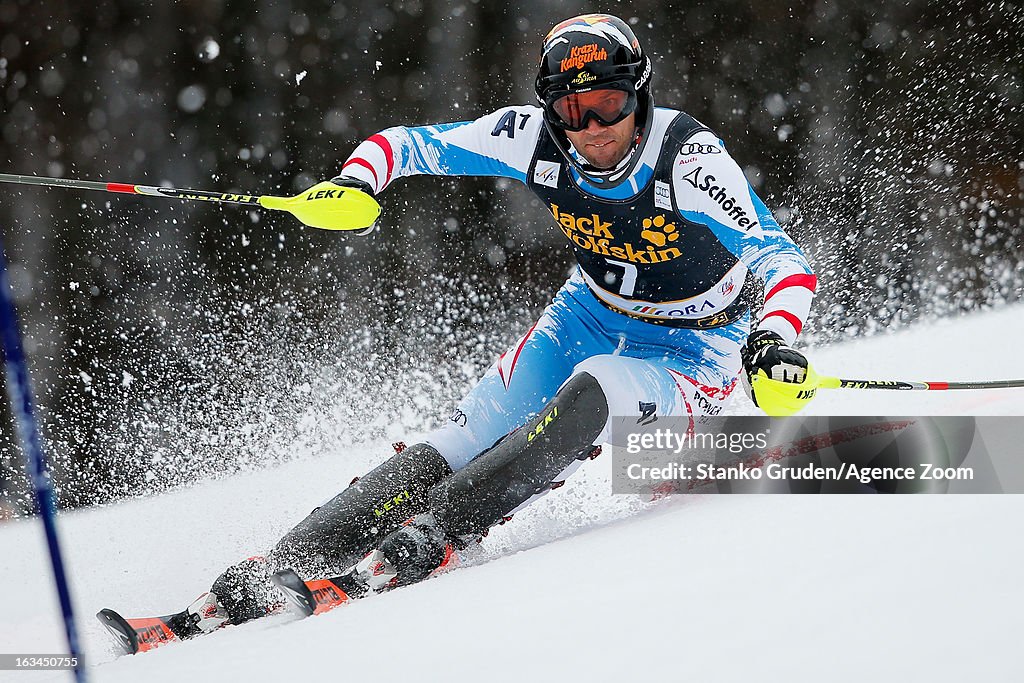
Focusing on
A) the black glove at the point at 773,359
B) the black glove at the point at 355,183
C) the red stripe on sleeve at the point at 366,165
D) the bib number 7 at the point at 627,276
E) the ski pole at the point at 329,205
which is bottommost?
the black glove at the point at 773,359

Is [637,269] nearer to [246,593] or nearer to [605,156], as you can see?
[605,156]

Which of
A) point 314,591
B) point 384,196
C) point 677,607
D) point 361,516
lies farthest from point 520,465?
point 384,196

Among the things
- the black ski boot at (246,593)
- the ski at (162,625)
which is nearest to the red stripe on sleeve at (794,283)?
the black ski boot at (246,593)

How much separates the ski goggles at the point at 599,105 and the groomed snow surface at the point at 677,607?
106 cm

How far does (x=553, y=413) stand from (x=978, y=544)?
1.05 meters

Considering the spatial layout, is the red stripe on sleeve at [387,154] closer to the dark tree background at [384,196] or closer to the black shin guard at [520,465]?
the black shin guard at [520,465]

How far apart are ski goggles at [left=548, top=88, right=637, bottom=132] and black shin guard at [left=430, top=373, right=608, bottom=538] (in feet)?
2.31

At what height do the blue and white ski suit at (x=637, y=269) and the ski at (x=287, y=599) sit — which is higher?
the blue and white ski suit at (x=637, y=269)

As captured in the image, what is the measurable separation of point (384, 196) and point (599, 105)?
2.66 meters

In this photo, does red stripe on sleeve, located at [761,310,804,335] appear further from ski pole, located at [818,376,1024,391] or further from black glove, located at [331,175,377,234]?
black glove, located at [331,175,377,234]

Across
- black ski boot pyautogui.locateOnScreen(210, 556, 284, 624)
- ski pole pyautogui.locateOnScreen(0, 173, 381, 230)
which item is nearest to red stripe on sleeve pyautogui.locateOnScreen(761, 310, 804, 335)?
ski pole pyautogui.locateOnScreen(0, 173, 381, 230)

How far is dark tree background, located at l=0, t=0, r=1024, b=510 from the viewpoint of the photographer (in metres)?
4.32

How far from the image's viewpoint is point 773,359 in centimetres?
194

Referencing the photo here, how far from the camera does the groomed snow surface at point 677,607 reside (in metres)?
1.24
